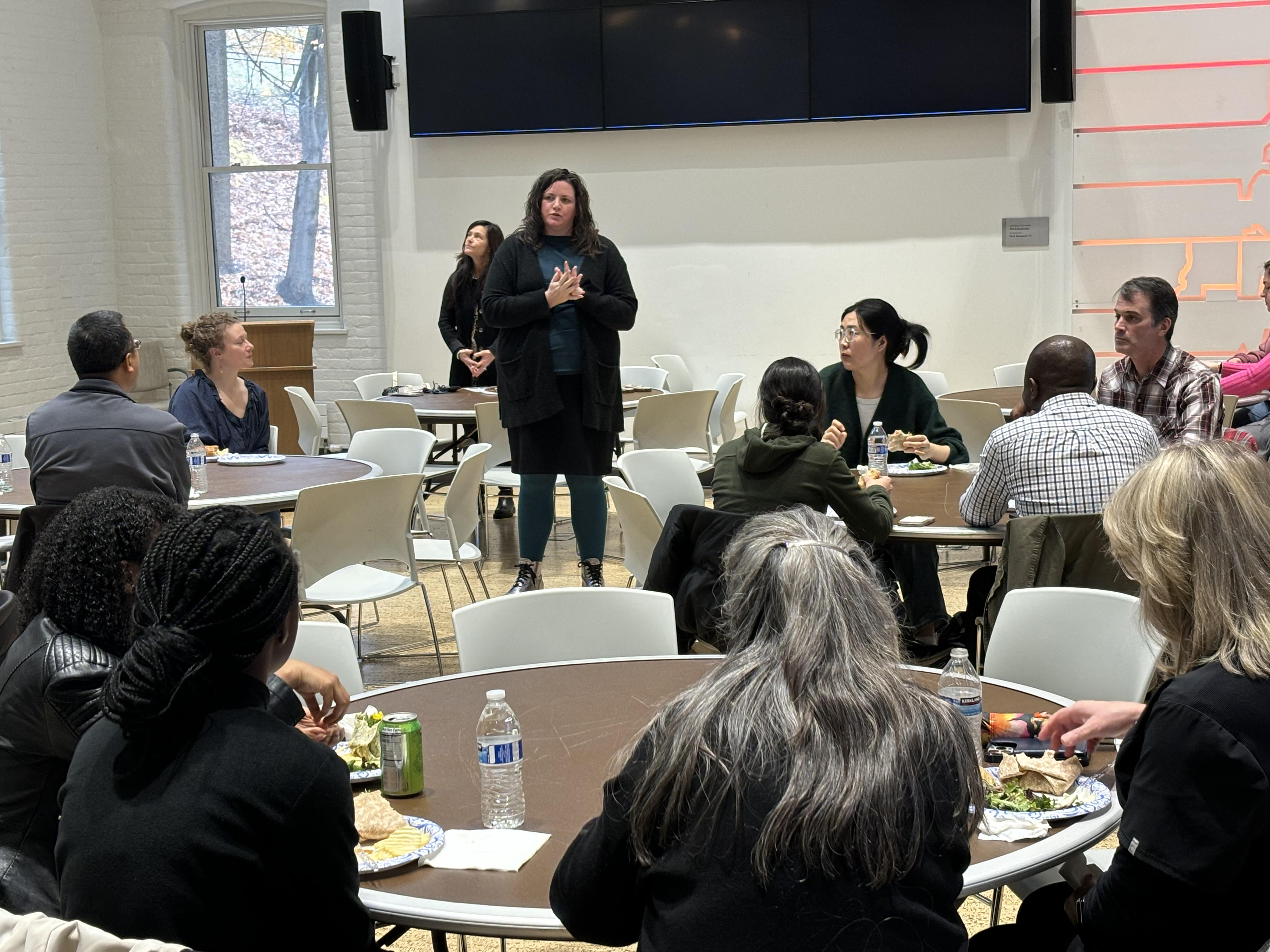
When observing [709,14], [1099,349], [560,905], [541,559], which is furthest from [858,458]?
[709,14]

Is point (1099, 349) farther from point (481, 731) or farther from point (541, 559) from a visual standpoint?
point (481, 731)

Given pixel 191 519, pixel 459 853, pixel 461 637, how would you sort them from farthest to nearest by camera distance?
pixel 461 637, pixel 459 853, pixel 191 519

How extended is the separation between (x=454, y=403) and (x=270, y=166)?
4.09 meters

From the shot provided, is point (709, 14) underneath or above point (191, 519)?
above

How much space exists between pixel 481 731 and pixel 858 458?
3070 millimetres

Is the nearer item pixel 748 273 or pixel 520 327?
pixel 520 327

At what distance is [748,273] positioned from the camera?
8.98 metres

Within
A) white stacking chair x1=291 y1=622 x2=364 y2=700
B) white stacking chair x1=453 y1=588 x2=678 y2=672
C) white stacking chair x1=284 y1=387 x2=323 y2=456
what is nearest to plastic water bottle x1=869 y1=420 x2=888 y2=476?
white stacking chair x1=453 y1=588 x2=678 y2=672

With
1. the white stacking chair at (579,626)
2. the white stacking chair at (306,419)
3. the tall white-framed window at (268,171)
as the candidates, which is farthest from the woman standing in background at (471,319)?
the white stacking chair at (579,626)

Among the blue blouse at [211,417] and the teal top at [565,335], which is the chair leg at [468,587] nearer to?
the teal top at [565,335]

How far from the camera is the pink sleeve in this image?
6.37 meters

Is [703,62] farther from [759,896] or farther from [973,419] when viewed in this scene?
[759,896]

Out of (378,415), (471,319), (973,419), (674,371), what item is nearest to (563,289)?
(378,415)

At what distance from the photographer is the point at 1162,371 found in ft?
15.3
